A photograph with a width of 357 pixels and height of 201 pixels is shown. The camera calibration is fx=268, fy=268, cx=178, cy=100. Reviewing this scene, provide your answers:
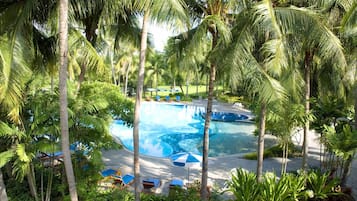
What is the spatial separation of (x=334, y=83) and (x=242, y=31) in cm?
795

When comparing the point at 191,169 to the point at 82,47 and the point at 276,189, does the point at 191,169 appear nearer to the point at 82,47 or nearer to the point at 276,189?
the point at 276,189

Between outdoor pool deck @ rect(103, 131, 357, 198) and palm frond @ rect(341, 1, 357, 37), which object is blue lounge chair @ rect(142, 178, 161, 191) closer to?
outdoor pool deck @ rect(103, 131, 357, 198)

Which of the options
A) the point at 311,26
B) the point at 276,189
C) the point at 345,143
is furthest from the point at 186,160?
the point at 311,26

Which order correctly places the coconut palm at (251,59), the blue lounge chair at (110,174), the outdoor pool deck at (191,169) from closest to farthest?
the coconut palm at (251,59) → the blue lounge chair at (110,174) → the outdoor pool deck at (191,169)

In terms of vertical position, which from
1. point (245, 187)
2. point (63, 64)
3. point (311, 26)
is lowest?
point (245, 187)

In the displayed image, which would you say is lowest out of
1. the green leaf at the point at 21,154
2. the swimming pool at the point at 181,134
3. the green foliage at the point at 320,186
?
the swimming pool at the point at 181,134

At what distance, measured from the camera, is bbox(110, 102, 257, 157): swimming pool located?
60.2 feet

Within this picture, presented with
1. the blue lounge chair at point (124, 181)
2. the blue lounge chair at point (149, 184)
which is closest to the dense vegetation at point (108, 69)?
the blue lounge chair at point (149, 184)

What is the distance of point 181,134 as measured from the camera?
74.9ft

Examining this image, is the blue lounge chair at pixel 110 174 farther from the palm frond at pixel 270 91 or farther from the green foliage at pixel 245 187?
the palm frond at pixel 270 91

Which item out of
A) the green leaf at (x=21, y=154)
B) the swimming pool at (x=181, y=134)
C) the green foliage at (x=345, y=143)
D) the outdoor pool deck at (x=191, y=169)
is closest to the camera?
the green leaf at (x=21, y=154)

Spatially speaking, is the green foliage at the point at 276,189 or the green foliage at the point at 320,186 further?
the green foliage at the point at 320,186

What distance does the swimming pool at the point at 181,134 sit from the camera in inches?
722

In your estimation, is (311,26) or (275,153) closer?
(311,26)
